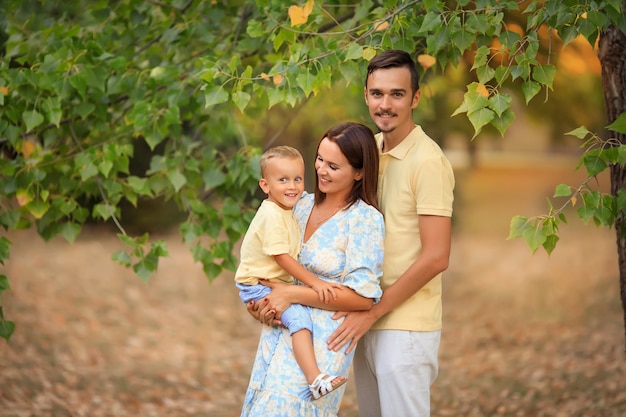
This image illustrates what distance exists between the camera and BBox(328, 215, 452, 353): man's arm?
280 centimetres

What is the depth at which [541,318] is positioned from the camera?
31.4 feet

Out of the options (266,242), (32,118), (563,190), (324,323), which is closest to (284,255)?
(266,242)

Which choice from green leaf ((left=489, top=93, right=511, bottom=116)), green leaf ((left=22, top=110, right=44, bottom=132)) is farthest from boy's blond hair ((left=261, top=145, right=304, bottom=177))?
green leaf ((left=22, top=110, right=44, bottom=132))

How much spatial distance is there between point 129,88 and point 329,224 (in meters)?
1.92

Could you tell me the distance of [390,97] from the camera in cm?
289

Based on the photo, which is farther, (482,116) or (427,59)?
(427,59)

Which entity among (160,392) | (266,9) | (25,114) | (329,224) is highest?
(266,9)

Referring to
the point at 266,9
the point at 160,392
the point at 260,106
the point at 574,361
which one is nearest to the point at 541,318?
the point at 574,361

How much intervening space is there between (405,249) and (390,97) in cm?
57

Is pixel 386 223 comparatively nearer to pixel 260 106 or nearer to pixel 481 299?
pixel 260 106

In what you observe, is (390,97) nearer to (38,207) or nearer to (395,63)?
(395,63)

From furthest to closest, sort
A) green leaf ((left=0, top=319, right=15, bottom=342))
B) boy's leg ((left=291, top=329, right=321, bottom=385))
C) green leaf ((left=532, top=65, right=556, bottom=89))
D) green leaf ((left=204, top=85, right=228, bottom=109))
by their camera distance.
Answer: green leaf ((left=0, top=319, right=15, bottom=342)), green leaf ((left=204, top=85, right=228, bottom=109)), green leaf ((left=532, top=65, right=556, bottom=89)), boy's leg ((left=291, top=329, right=321, bottom=385))

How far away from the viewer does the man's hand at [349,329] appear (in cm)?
279

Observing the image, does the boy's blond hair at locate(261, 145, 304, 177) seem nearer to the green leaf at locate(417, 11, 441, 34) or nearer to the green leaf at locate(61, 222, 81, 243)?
the green leaf at locate(417, 11, 441, 34)
